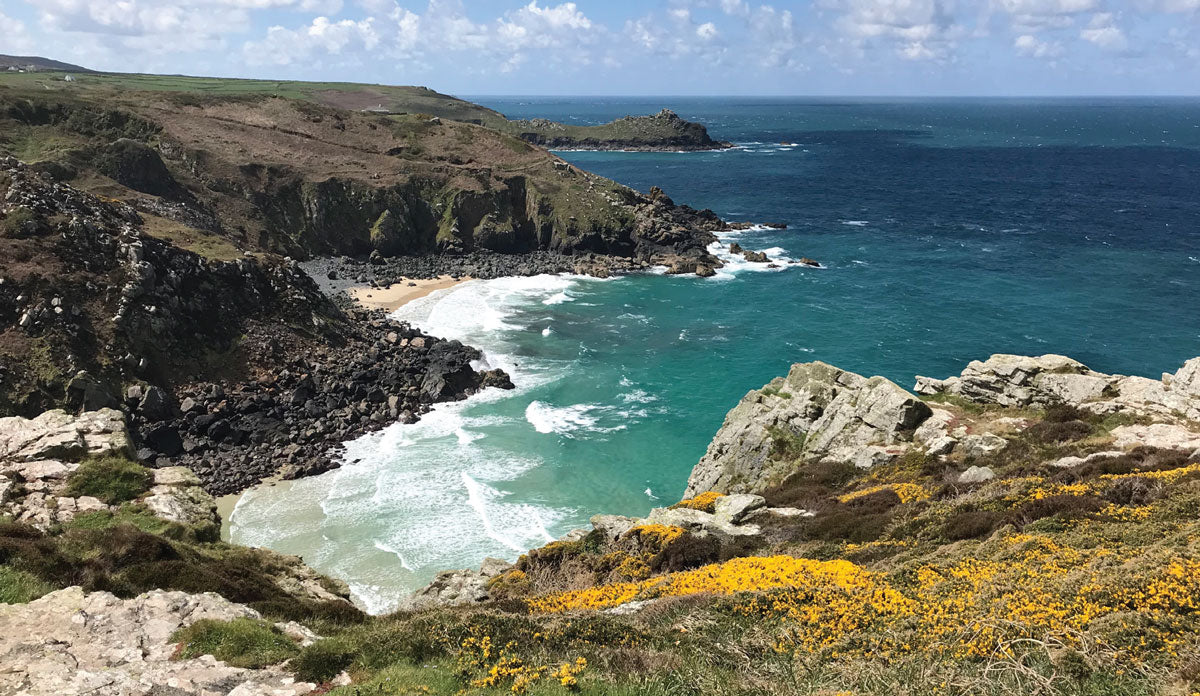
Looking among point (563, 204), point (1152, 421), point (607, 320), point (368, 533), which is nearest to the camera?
point (1152, 421)

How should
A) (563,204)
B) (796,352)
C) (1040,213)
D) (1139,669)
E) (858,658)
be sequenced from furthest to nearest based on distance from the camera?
(1040,213) → (563,204) → (796,352) → (858,658) → (1139,669)

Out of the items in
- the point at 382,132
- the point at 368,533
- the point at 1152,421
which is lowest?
the point at 368,533

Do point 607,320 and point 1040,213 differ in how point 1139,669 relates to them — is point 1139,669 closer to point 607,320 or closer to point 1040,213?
point 607,320

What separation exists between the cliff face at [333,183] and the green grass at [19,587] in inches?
2862

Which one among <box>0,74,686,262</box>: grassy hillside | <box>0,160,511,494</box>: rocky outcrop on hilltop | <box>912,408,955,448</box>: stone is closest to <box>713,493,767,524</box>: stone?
<box>912,408,955,448</box>: stone

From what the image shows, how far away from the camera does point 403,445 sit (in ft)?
165

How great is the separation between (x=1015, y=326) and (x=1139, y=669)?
225 feet

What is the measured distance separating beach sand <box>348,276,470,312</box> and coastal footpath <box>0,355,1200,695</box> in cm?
5183

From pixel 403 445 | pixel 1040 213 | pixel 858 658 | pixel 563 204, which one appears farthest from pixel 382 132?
pixel 858 658

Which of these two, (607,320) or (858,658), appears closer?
(858,658)

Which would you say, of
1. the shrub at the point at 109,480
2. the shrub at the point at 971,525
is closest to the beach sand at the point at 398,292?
the shrub at the point at 109,480

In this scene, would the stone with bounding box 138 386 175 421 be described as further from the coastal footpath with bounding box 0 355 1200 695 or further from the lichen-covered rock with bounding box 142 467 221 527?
the lichen-covered rock with bounding box 142 467 221 527

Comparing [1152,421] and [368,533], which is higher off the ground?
[1152,421]

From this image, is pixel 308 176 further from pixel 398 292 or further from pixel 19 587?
pixel 19 587
